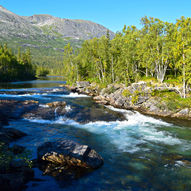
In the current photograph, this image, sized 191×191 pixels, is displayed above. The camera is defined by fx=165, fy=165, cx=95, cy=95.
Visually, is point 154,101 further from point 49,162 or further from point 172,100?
point 49,162

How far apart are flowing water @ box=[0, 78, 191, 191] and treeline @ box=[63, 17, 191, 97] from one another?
16.9 meters

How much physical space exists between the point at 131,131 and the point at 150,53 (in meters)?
27.8

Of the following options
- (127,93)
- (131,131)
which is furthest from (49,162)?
(127,93)

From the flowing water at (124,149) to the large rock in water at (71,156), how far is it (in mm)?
780

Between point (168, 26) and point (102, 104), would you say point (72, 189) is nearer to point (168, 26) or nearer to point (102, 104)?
point (102, 104)

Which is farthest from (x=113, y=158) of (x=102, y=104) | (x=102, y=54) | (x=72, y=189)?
(x=102, y=54)

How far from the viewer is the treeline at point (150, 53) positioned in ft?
111

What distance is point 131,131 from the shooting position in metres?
21.5

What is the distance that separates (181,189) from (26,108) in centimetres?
2491

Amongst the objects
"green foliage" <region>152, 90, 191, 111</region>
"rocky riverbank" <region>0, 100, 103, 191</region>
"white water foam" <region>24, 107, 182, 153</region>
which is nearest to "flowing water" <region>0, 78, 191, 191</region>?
"white water foam" <region>24, 107, 182, 153</region>

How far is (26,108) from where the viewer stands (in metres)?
28.1

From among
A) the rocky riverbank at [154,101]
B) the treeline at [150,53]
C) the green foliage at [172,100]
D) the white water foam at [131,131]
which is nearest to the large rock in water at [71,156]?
the white water foam at [131,131]

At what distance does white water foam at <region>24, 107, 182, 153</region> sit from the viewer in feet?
57.8

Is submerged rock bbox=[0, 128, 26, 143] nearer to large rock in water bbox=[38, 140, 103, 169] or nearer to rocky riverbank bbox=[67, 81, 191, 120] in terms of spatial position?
large rock in water bbox=[38, 140, 103, 169]
